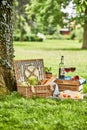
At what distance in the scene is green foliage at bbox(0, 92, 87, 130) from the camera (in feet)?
17.5

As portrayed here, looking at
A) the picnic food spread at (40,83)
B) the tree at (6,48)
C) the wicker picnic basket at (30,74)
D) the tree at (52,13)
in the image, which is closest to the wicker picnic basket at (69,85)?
the picnic food spread at (40,83)

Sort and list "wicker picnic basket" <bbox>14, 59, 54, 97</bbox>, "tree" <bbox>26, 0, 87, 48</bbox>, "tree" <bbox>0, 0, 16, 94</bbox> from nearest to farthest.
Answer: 1. "wicker picnic basket" <bbox>14, 59, 54, 97</bbox>
2. "tree" <bbox>0, 0, 16, 94</bbox>
3. "tree" <bbox>26, 0, 87, 48</bbox>

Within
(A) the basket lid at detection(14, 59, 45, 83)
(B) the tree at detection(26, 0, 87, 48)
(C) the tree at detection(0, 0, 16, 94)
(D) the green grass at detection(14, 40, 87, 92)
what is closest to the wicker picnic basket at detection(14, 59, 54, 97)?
(A) the basket lid at detection(14, 59, 45, 83)

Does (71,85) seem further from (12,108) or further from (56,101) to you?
(12,108)

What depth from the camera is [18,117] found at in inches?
222

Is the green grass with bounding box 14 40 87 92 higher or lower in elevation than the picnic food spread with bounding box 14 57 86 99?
lower

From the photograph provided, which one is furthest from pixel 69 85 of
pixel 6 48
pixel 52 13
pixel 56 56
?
pixel 52 13

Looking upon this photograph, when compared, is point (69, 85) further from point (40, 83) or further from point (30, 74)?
point (30, 74)

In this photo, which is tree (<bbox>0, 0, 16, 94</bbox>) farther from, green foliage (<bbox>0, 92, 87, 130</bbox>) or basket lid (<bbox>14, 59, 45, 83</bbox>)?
green foliage (<bbox>0, 92, 87, 130</bbox>)

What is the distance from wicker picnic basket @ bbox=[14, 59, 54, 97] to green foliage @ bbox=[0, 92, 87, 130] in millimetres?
136

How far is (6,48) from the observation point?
7219 millimetres

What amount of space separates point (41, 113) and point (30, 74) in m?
1.67

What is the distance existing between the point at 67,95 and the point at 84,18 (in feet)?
66.7

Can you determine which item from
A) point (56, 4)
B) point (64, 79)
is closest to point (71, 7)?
point (56, 4)
